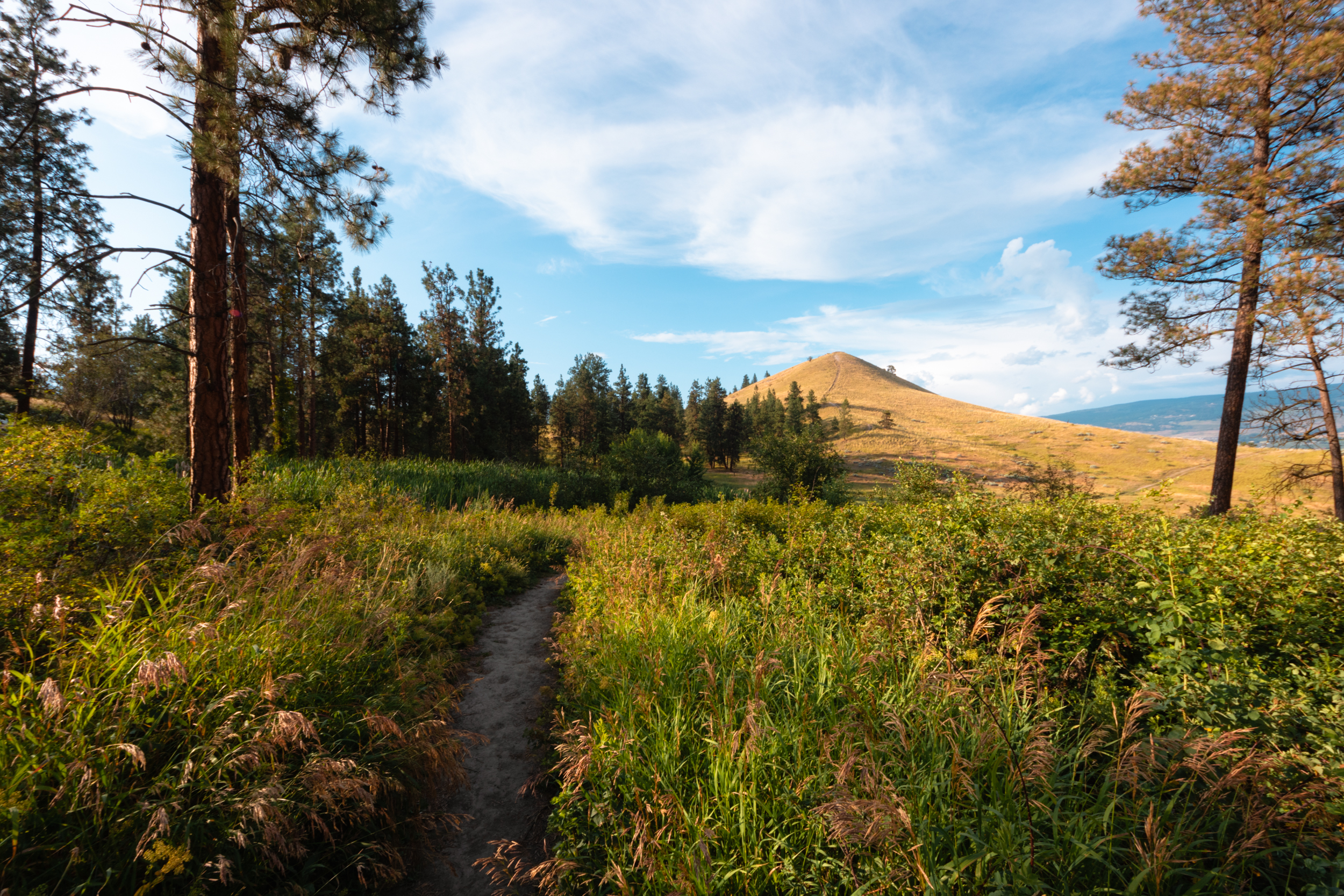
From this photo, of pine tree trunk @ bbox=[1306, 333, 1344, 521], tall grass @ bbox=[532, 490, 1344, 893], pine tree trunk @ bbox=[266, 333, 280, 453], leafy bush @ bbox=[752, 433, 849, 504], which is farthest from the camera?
leafy bush @ bbox=[752, 433, 849, 504]

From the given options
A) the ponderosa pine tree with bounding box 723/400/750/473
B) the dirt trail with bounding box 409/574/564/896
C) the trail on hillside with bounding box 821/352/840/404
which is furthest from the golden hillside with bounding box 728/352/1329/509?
the dirt trail with bounding box 409/574/564/896

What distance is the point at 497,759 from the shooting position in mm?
3824

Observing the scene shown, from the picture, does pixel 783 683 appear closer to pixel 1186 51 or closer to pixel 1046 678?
pixel 1046 678

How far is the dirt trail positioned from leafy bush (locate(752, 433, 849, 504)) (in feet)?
59.0

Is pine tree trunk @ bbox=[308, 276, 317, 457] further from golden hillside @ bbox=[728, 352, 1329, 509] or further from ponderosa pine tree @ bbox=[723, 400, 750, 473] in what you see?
ponderosa pine tree @ bbox=[723, 400, 750, 473]

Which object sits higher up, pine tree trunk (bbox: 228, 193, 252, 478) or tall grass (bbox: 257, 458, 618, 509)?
pine tree trunk (bbox: 228, 193, 252, 478)

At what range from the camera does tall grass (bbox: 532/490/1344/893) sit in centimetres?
178

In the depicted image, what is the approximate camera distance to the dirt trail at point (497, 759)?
2.82 meters

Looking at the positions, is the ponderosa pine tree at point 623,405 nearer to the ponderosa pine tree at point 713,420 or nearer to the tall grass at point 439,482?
the ponderosa pine tree at point 713,420

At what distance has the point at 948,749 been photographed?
7.81 feet

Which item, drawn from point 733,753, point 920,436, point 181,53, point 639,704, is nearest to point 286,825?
point 639,704

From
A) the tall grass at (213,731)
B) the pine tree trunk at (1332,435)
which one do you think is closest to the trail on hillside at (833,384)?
the pine tree trunk at (1332,435)

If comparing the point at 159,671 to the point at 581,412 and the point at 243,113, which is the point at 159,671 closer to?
the point at 243,113

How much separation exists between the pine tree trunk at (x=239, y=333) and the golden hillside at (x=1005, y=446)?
25.0 metres
